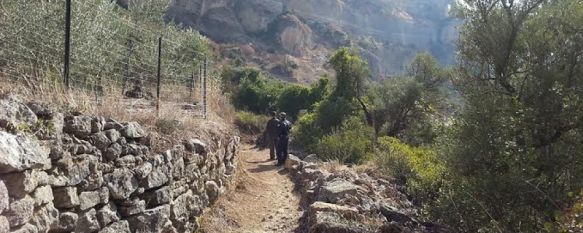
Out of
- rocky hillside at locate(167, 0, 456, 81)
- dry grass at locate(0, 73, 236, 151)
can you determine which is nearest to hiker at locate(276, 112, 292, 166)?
dry grass at locate(0, 73, 236, 151)

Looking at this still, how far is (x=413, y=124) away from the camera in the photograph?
1978 centimetres

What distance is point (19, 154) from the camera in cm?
373

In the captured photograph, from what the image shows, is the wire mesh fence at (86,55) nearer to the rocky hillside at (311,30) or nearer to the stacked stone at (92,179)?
the stacked stone at (92,179)

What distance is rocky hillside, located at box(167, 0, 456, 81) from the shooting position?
66950 mm

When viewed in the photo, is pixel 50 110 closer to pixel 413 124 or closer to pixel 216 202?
pixel 216 202

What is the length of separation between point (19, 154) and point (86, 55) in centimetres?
508

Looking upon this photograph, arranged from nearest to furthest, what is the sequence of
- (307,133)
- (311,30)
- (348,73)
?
(307,133)
(348,73)
(311,30)

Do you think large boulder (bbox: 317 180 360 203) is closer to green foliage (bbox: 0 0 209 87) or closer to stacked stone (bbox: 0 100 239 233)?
stacked stone (bbox: 0 100 239 233)

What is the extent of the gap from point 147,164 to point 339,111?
613 inches

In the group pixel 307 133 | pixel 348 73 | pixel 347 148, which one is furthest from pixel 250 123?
pixel 347 148

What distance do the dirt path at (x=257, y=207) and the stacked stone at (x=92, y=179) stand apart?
2.66 ft

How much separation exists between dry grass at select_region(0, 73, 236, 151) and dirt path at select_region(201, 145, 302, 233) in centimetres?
130

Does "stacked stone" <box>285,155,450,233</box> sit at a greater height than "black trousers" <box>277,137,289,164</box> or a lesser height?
lesser

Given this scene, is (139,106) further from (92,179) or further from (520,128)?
(520,128)
